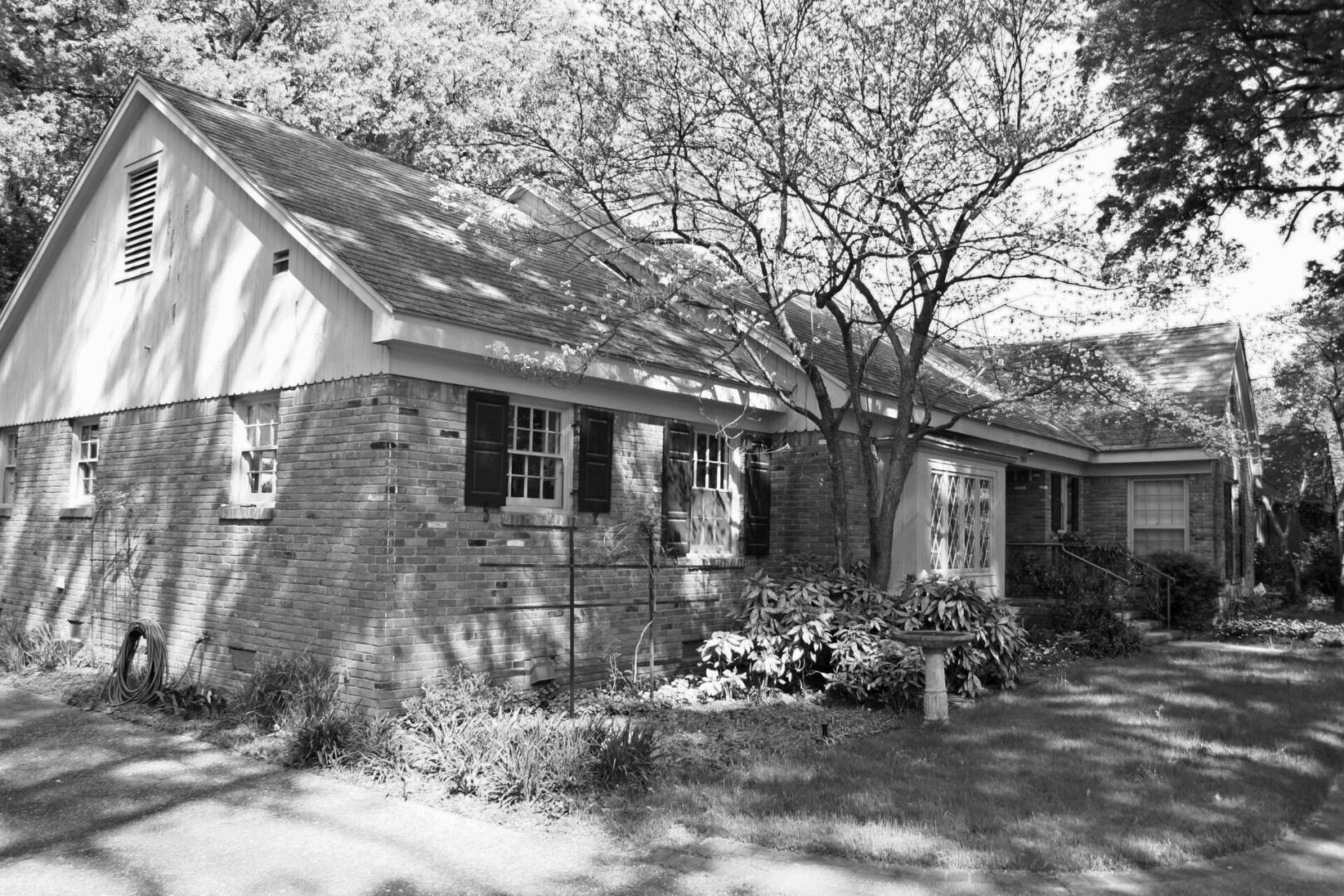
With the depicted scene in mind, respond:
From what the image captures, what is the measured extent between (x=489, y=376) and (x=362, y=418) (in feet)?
4.17

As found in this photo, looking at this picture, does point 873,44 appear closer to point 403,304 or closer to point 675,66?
point 675,66

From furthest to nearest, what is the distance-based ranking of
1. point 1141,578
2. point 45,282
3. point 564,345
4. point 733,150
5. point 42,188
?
point 42,188 → point 1141,578 → point 45,282 → point 733,150 → point 564,345

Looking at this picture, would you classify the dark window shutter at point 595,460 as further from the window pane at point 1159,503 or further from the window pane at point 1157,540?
the window pane at point 1159,503

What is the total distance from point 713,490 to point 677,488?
2.78 feet

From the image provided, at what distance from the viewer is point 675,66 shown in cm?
1041

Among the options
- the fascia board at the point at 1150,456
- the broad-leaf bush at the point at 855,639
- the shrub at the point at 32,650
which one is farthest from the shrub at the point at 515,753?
the fascia board at the point at 1150,456

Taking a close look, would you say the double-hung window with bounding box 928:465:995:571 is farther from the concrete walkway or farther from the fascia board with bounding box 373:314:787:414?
the concrete walkway

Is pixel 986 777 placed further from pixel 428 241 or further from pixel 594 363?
pixel 428 241

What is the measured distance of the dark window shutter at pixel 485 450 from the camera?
9.74m

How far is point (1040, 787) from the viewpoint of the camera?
7449 millimetres

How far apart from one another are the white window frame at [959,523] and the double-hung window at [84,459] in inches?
432

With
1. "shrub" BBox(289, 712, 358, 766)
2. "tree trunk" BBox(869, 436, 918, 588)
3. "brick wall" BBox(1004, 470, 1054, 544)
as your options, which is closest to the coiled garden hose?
"shrub" BBox(289, 712, 358, 766)

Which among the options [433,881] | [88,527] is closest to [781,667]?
[433,881]

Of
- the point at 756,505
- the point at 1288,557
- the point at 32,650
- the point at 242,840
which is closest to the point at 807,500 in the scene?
the point at 756,505
